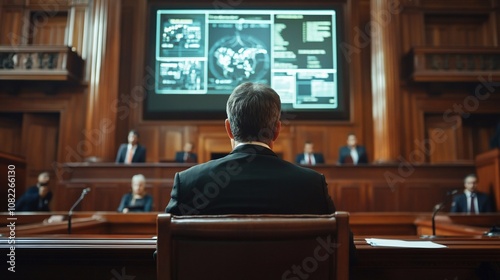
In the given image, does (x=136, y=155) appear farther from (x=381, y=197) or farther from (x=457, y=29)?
(x=457, y=29)

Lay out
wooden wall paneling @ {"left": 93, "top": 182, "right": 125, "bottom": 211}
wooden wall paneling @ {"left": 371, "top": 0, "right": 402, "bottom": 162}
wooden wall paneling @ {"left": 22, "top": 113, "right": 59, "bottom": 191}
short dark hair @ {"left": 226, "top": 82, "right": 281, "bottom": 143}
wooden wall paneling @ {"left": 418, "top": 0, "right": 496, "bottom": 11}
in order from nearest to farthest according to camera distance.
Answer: short dark hair @ {"left": 226, "top": 82, "right": 281, "bottom": 143} → wooden wall paneling @ {"left": 93, "top": 182, "right": 125, "bottom": 211} → wooden wall paneling @ {"left": 371, "top": 0, "right": 402, "bottom": 162} → wooden wall paneling @ {"left": 22, "top": 113, "right": 59, "bottom": 191} → wooden wall paneling @ {"left": 418, "top": 0, "right": 496, "bottom": 11}

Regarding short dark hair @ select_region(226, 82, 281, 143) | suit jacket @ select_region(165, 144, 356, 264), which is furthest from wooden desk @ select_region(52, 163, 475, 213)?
suit jacket @ select_region(165, 144, 356, 264)

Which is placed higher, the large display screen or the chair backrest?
the large display screen

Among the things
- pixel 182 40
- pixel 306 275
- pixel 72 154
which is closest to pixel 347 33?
pixel 182 40

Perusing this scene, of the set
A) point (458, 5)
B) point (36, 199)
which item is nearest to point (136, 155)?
point (36, 199)

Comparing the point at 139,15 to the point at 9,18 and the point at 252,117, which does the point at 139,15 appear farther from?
the point at 252,117

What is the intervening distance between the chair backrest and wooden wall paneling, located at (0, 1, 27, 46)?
853cm

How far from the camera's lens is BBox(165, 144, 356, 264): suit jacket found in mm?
1298

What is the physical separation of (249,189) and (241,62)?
7044 millimetres

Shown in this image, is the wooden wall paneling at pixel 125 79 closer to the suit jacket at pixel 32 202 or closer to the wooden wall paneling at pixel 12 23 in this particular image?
the wooden wall paneling at pixel 12 23

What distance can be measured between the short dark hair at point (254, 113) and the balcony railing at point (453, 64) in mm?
6724

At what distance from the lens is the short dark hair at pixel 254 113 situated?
1487mm

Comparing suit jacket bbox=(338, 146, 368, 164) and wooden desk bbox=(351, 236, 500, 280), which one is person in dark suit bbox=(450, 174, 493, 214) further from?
wooden desk bbox=(351, 236, 500, 280)

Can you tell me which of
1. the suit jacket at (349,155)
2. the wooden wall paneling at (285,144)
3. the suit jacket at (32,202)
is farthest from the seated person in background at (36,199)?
the suit jacket at (349,155)
